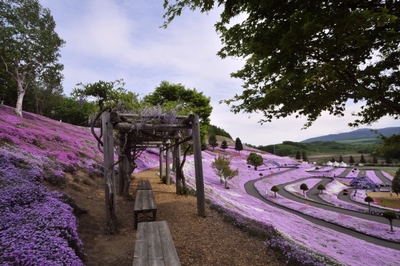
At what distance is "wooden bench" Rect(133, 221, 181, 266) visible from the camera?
2990 mm

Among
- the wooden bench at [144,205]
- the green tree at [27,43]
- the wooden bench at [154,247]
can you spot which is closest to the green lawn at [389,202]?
the wooden bench at [144,205]

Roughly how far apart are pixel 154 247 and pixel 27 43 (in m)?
26.0

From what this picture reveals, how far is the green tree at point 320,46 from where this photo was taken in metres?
3.16

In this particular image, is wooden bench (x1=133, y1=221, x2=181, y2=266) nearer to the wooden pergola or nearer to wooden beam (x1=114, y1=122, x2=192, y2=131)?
the wooden pergola

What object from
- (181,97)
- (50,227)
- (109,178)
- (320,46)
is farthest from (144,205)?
(181,97)

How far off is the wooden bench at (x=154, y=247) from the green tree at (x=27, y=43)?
75.0ft

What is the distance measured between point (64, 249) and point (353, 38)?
5.89 m

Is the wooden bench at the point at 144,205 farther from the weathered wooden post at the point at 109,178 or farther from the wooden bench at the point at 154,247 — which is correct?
the wooden bench at the point at 154,247

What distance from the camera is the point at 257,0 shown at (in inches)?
135

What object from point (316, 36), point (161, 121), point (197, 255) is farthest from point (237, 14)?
point (197, 255)

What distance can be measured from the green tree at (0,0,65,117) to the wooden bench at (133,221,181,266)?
22.9 m

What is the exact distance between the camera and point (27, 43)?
20.3 m

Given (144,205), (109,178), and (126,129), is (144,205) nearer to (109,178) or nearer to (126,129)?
(109,178)

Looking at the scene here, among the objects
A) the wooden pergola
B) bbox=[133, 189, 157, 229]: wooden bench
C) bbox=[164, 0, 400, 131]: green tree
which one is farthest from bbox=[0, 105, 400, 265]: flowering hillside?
bbox=[164, 0, 400, 131]: green tree
